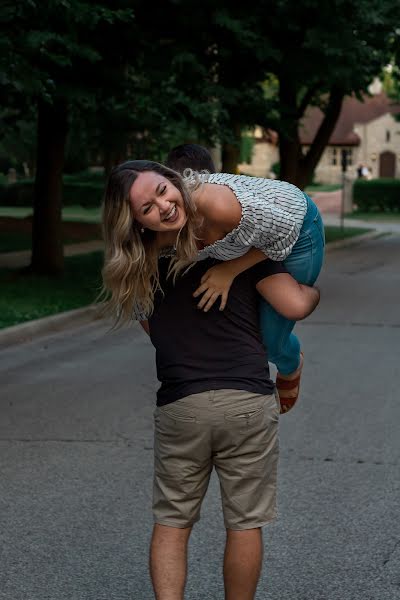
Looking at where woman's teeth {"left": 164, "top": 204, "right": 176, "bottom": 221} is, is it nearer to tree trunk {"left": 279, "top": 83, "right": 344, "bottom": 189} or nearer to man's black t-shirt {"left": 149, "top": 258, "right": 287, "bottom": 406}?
man's black t-shirt {"left": 149, "top": 258, "right": 287, "bottom": 406}

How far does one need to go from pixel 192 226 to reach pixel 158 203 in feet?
0.40

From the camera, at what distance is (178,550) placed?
330 centimetres

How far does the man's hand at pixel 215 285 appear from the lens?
318 centimetres

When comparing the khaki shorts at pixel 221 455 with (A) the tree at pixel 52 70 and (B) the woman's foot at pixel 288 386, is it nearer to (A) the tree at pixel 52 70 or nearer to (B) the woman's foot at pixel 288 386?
(B) the woman's foot at pixel 288 386

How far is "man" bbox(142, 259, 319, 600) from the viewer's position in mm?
3234

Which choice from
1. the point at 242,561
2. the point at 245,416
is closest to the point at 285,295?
the point at 245,416

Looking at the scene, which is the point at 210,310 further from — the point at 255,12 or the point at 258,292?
the point at 255,12

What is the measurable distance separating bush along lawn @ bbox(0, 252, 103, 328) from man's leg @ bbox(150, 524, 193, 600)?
7806mm

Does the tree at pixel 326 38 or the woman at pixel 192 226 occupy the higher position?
the tree at pixel 326 38

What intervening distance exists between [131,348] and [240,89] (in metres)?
7.45

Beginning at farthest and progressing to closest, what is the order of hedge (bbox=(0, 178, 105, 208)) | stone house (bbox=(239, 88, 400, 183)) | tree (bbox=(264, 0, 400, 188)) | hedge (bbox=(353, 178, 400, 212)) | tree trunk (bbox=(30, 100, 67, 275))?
stone house (bbox=(239, 88, 400, 183)), hedge (bbox=(353, 178, 400, 212)), hedge (bbox=(0, 178, 105, 208)), tree trunk (bbox=(30, 100, 67, 275)), tree (bbox=(264, 0, 400, 188))

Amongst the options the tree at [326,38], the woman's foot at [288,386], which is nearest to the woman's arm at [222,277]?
the woman's foot at [288,386]

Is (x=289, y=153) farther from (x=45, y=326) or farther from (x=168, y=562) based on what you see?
(x=168, y=562)

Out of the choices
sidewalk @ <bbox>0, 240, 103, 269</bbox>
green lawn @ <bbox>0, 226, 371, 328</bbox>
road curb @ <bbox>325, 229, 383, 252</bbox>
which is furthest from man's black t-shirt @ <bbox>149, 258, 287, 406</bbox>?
road curb @ <bbox>325, 229, 383, 252</bbox>
